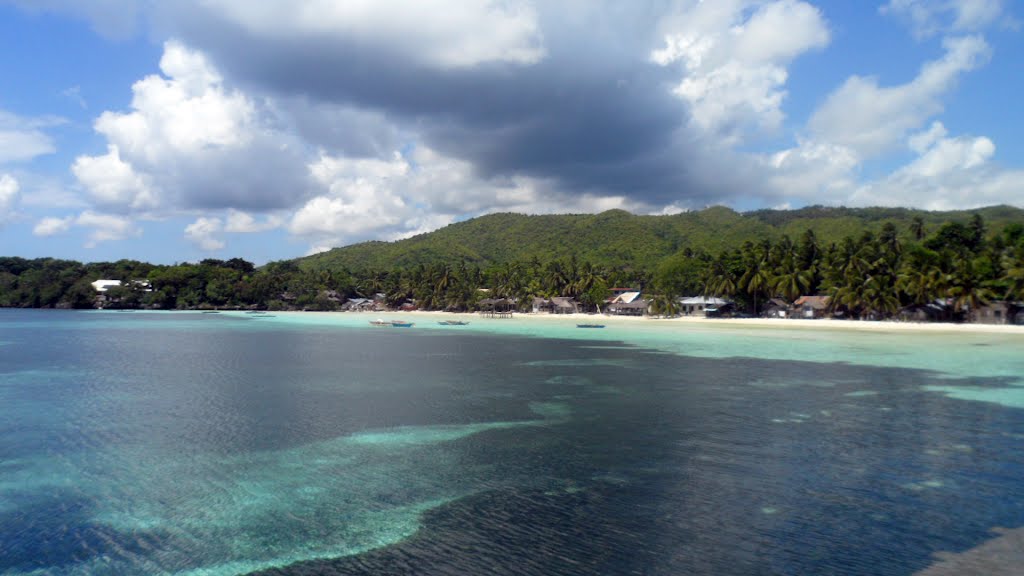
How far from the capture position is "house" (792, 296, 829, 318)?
204 feet

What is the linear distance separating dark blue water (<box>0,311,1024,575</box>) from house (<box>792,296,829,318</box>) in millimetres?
41174

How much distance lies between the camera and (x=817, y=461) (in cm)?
1220

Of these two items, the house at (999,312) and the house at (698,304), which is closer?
the house at (999,312)

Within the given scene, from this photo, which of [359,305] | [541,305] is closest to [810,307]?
[541,305]

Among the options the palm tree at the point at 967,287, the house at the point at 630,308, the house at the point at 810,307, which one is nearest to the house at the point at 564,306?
the house at the point at 630,308

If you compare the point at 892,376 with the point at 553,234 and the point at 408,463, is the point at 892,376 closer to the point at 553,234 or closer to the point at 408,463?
the point at 408,463

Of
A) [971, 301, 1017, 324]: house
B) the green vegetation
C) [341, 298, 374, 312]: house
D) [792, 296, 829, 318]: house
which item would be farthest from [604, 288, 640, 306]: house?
[341, 298, 374, 312]: house

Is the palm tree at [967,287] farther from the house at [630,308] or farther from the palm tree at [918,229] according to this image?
the house at [630,308]

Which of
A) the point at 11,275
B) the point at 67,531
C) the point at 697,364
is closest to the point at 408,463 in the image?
the point at 67,531

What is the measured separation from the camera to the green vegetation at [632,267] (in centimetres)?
5419

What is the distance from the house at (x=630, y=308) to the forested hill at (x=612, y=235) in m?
29.9

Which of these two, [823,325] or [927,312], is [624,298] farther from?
[927,312]

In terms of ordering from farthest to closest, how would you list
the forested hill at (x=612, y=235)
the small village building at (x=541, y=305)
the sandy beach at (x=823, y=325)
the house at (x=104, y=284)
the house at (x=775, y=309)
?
the forested hill at (x=612, y=235), the house at (x=104, y=284), the small village building at (x=541, y=305), the house at (x=775, y=309), the sandy beach at (x=823, y=325)

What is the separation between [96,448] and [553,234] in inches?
5411
